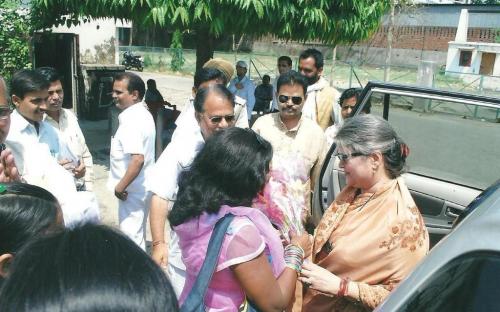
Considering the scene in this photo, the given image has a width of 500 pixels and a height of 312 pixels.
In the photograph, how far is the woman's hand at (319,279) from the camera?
6.57ft

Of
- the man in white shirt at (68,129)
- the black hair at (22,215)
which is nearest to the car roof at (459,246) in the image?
the black hair at (22,215)

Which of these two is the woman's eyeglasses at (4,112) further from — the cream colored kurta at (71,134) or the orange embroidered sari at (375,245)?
the orange embroidered sari at (375,245)

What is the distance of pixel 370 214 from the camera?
2.05 metres

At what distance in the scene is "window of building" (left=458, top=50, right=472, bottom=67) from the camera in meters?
30.0

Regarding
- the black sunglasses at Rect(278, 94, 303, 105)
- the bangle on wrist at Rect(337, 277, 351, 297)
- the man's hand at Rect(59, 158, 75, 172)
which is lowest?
the bangle on wrist at Rect(337, 277, 351, 297)

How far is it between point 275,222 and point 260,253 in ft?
1.48

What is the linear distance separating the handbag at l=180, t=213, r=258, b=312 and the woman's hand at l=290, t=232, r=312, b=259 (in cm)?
45

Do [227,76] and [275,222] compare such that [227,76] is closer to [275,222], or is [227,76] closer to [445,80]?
[275,222]

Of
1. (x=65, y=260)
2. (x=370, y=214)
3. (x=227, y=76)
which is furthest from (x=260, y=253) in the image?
(x=227, y=76)

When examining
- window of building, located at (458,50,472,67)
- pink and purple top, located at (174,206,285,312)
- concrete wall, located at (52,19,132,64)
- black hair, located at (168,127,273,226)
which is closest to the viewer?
pink and purple top, located at (174,206,285,312)

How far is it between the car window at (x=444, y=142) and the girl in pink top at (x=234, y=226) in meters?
1.52

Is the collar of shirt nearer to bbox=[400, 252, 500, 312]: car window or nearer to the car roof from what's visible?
the car roof

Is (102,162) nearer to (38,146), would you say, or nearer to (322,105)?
(322,105)

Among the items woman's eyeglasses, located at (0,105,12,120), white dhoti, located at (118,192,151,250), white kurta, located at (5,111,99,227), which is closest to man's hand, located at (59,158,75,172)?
white kurta, located at (5,111,99,227)
